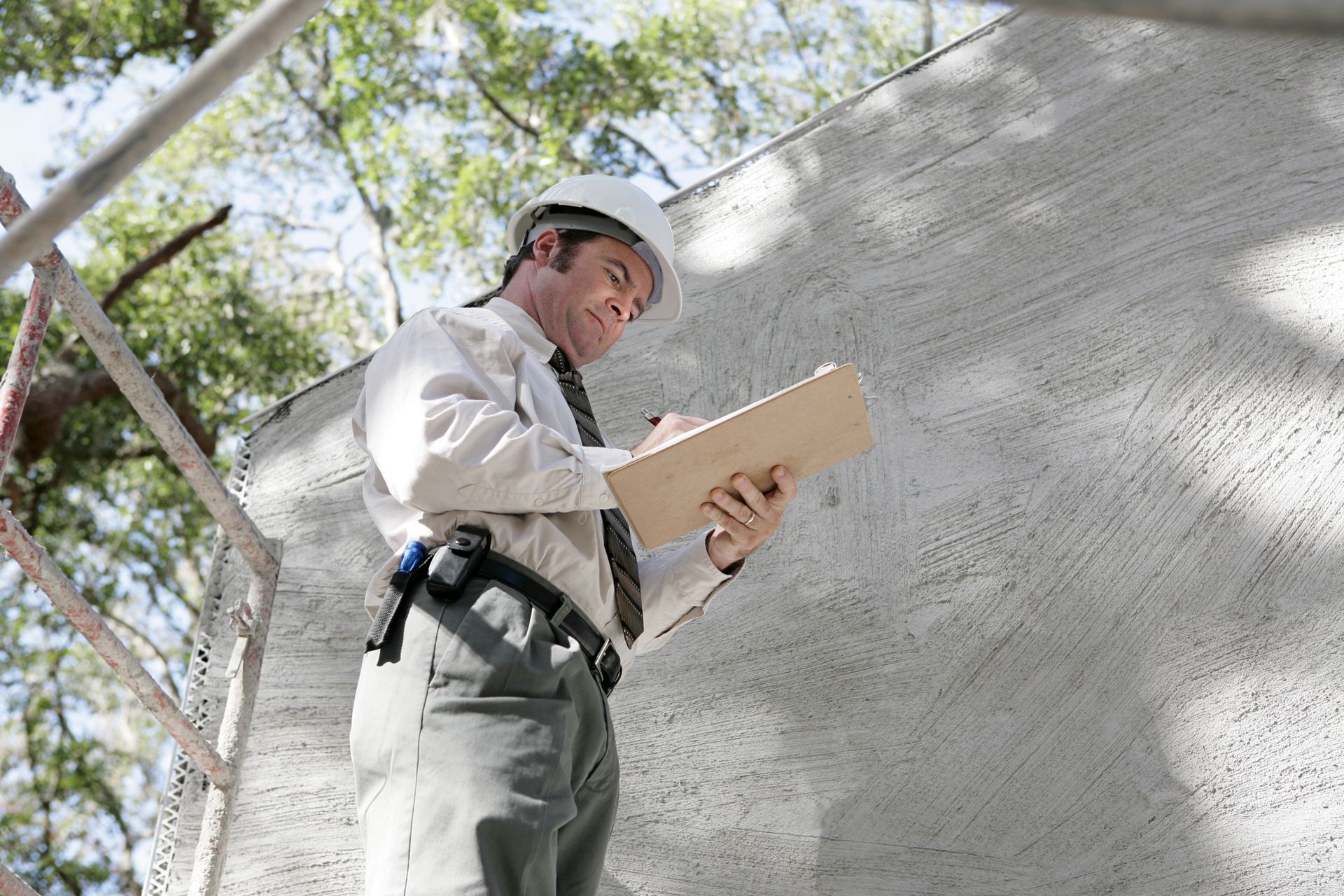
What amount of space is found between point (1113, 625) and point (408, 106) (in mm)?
11325

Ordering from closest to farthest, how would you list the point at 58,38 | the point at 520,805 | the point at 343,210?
the point at 520,805 < the point at 58,38 < the point at 343,210

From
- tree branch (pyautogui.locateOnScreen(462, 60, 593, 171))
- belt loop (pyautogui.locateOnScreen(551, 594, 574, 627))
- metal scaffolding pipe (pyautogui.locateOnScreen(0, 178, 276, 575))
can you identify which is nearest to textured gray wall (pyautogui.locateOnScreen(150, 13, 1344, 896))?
metal scaffolding pipe (pyautogui.locateOnScreen(0, 178, 276, 575))

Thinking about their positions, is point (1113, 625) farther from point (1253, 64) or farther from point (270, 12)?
point (270, 12)

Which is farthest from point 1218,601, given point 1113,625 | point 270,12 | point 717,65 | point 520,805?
point 717,65

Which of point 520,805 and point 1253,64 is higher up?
point 1253,64

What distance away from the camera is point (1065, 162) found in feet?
12.0

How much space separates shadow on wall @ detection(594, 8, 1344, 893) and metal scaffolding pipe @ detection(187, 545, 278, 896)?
3.62 feet

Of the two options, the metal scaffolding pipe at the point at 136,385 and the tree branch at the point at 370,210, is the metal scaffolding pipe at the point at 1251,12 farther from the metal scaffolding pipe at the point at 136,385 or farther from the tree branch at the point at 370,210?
the tree branch at the point at 370,210

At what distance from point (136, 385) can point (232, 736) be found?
1.11 metres

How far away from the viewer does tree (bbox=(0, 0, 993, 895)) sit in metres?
10.1

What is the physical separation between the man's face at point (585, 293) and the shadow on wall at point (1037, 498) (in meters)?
0.96

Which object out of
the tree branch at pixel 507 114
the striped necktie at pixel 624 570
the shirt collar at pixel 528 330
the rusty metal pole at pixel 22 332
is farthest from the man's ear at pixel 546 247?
the tree branch at pixel 507 114

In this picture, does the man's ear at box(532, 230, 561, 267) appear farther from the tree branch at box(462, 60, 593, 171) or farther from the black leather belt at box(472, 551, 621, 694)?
the tree branch at box(462, 60, 593, 171)

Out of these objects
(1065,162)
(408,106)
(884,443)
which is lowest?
(884,443)
